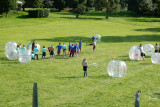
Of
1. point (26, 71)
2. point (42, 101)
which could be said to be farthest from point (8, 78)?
point (42, 101)

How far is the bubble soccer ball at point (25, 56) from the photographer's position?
22.2 m

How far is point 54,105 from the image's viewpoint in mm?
14305

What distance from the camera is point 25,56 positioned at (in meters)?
22.8

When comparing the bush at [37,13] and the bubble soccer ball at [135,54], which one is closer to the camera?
the bubble soccer ball at [135,54]

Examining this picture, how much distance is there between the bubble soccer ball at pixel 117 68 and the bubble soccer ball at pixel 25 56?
848cm

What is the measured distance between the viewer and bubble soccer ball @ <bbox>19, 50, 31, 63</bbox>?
22172 mm

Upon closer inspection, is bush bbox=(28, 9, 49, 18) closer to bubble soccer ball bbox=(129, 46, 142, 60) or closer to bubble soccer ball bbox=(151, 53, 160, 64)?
bubble soccer ball bbox=(129, 46, 142, 60)

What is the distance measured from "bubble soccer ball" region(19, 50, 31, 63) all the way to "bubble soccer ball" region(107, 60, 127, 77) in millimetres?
8476

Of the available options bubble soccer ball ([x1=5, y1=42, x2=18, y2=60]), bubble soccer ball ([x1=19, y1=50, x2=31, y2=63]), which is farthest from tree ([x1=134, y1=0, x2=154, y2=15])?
bubble soccer ball ([x1=19, y1=50, x2=31, y2=63])

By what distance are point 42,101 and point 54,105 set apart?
3.28 ft

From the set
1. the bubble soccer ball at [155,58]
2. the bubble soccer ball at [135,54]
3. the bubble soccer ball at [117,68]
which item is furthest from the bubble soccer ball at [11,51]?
the bubble soccer ball at [155,58]

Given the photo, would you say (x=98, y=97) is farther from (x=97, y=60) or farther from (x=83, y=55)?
(x=83, y=55)

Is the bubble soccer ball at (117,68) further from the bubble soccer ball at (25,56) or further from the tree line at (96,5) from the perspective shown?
the tree line at (96,5)

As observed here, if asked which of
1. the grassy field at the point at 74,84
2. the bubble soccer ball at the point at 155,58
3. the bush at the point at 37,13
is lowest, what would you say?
the grassy field at the point at 74,84
